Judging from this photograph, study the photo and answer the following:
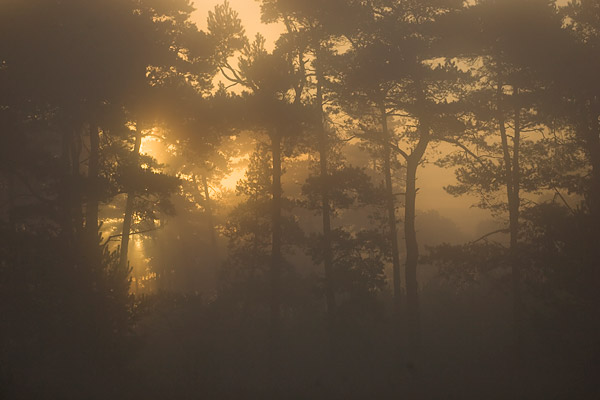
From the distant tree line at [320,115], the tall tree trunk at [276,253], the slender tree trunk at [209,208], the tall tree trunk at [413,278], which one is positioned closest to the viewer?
the distant tree line at [320,115]

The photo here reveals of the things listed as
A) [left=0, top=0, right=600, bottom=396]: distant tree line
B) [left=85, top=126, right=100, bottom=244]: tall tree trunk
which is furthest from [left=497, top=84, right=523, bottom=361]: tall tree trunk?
[left=85, top=126, right=100, bottom=244]: tall tree trunk

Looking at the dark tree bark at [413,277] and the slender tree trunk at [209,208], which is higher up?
the slender tree trunk at [209,208]

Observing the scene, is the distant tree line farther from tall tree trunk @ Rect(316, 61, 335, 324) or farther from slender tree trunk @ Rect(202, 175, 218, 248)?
slender tree trunk @ Rect(202, 175, 218, 248)

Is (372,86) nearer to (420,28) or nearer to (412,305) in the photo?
(420,28)

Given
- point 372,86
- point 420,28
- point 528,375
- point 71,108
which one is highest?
point 420,28

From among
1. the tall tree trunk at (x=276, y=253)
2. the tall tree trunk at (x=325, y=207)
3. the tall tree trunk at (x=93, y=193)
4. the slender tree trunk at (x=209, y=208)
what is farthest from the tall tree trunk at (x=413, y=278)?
the slender tree trunk at (x=209, y=208)

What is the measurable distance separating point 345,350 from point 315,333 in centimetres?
229

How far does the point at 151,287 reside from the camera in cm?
4162

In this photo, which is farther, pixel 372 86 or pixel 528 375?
pixel 372 86

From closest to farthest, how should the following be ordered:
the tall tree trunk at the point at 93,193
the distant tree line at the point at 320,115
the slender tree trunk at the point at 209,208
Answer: the distant tree line at the point at 320,115
the tall tree trunk at the point at 93,193
the slender tree trunk at the point at 209,208

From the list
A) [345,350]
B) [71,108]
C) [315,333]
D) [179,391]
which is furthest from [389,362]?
[71,108]

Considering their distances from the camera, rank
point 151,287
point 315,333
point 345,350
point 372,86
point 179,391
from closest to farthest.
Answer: point 179,391
point 372,86
point 345,350
point 315,333
point 151,287

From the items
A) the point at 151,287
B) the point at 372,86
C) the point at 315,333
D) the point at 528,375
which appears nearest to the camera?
the point at 528,375

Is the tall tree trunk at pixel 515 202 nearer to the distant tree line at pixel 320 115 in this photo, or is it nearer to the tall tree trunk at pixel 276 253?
the distant tree line at pixel 320 115
